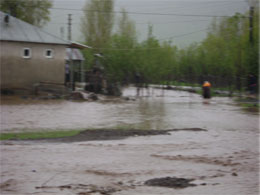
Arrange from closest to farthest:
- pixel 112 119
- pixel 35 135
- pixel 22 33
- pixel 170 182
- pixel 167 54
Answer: pixel 170 182
pixel 35 135
pixel 112 119
pixel 22 33
pixel 167 54

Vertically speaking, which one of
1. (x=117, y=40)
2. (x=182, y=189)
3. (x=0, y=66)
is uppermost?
(x=117, y=40)

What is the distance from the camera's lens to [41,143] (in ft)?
36.5

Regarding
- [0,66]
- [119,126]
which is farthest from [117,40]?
[119,126]

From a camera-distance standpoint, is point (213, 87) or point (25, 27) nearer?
point (25, 27)

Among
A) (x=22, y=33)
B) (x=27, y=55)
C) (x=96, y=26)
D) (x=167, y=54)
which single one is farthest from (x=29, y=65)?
(x=96, y=26)

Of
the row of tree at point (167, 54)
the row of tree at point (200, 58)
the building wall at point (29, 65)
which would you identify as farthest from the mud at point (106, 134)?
the row of tree at point (200, 58)

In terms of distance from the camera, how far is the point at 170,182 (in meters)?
7.29

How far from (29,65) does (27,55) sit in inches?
33.0

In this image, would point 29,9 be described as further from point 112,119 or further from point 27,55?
point 112,119

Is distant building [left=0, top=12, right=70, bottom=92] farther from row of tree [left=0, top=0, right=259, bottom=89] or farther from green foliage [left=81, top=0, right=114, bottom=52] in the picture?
green foliage [left=81, top=0, right=114, bottom=52]

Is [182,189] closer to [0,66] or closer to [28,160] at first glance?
[28,160]

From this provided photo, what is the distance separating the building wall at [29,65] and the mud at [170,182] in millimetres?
23565

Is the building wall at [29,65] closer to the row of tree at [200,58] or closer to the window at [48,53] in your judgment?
the window at [48,53]

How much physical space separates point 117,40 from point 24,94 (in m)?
11.8
